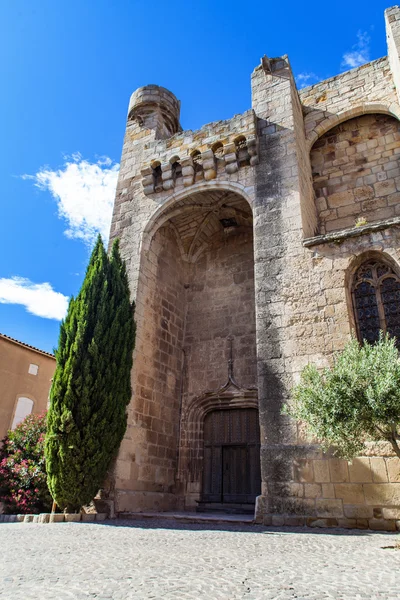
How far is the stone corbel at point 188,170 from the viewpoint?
9156mm

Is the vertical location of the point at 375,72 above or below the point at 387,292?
above

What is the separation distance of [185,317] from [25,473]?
4.70m

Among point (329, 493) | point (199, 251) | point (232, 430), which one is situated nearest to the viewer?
point (329, 493)

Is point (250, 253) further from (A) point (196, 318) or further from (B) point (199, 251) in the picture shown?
(A) point (196, 318)

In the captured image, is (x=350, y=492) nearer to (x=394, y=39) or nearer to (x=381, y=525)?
(x=381, y=525)

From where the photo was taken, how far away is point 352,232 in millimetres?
6707

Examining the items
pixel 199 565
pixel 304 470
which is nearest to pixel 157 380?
pixel 304 470

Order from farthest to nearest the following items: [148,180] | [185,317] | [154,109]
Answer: [154,109]
[185,317]
[148,180]

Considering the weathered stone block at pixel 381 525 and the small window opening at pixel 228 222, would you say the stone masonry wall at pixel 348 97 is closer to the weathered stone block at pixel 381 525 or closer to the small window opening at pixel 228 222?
the small window opening at pixel 228 222

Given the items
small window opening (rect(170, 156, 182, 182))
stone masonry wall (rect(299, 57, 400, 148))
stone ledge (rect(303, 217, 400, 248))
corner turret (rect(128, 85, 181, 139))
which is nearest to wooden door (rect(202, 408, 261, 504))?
stone ledge (rect(303, 217, 400, 248))

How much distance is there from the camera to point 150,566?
312 cm

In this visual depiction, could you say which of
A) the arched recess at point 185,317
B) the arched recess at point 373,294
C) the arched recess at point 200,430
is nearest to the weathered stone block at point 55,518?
the arched recess at point 185,317

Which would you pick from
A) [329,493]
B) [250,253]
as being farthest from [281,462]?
[250,253]

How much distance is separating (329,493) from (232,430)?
11.8ft
